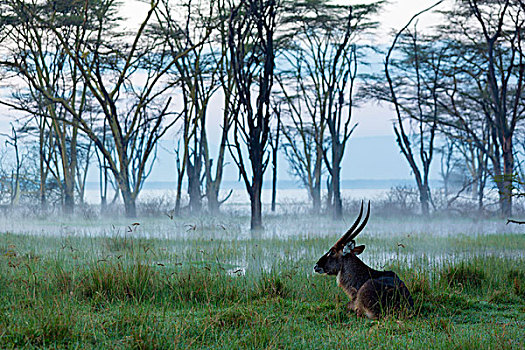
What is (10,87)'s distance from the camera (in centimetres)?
1997

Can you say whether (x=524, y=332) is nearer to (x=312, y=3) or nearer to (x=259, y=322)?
(x=259, y=322)

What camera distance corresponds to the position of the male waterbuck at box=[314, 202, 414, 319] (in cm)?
414

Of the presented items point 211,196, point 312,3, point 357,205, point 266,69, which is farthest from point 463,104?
point 266,69

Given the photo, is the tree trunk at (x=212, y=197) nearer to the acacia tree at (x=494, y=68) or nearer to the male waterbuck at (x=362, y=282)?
the acacia tree at (x=494, y=68)

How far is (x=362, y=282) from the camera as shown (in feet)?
14.1

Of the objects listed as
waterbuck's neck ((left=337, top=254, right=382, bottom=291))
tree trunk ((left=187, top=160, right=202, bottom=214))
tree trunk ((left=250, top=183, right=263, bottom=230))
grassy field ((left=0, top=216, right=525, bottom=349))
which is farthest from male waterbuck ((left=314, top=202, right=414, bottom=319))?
tree trunk ((left=187, top=160, right=202, bottom=214))

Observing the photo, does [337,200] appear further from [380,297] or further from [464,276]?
[380,297]

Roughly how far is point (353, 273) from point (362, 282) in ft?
0.29

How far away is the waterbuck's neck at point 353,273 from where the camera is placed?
4.32m

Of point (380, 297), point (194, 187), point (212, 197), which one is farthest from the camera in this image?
point (212, 197)

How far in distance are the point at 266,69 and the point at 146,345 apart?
827cm

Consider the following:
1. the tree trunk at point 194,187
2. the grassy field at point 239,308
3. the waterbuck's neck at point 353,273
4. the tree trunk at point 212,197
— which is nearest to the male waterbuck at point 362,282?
the waterbuck's neck at point 353,273

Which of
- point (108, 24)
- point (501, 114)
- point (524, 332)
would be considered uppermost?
point (108, 24)

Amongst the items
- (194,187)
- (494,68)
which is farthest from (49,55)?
(494,68)
